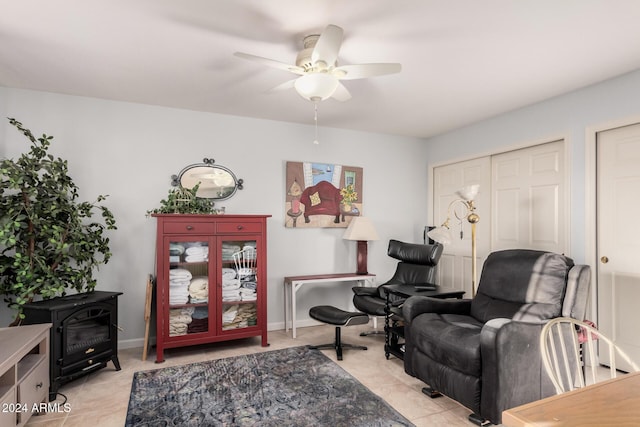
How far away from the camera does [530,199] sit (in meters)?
3.66

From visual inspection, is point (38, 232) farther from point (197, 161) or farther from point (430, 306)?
point (430, 306)

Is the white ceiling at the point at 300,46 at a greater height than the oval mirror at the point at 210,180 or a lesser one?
greater

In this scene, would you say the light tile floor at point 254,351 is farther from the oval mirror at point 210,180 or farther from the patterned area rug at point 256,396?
the oval mirror at point 210,180

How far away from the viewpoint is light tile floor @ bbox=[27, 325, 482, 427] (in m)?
2.25

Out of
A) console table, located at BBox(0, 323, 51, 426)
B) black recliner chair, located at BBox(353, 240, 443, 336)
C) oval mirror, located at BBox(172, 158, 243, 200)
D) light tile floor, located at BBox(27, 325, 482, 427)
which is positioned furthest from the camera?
oval mirror, located at BBox(172, 158, 243, 200)

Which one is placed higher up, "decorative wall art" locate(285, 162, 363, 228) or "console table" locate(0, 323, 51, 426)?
"decorative wall art" locate(285, 162, 363, 228)

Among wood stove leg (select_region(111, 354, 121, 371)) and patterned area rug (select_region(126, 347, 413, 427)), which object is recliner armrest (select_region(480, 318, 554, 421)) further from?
wood stove leg (select_region(111, 354, 121, 371))

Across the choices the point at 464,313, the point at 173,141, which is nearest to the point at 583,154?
the point at 464,313

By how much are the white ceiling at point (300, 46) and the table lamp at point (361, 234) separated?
140 centimetres

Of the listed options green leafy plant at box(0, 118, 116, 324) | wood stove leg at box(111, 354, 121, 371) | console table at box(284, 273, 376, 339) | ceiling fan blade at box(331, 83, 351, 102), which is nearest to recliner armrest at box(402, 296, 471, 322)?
console table at box(284, 273, 376, 339)

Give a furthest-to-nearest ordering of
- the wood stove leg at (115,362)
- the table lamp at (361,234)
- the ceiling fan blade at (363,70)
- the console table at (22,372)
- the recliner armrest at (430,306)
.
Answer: the table lamp at (361,234), the wood stove leg at (115,362), the recliner armrest at (430,306), the ceiling fan blade at (363,70), the console table at (22,372)

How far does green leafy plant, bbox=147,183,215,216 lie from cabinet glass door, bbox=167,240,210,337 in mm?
322

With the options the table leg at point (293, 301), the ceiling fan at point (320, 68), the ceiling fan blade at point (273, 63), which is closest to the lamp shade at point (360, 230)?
the table leg at point (293, 301)

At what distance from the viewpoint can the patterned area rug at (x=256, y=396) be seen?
7.24 ft
